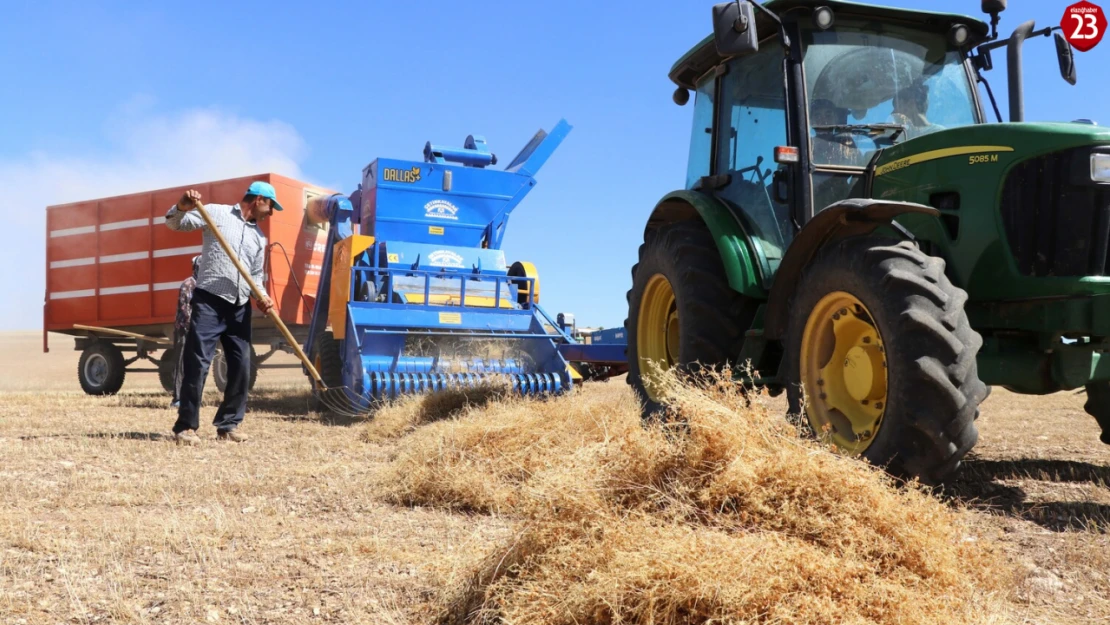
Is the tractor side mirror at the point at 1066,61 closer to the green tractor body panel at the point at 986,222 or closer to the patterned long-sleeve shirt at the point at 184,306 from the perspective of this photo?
the green tractor body panel at the point at 986,222

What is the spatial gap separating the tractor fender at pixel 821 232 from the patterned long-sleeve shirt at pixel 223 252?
3.56 meters

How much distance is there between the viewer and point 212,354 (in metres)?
6.07

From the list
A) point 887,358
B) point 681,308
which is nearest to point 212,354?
point 681,308

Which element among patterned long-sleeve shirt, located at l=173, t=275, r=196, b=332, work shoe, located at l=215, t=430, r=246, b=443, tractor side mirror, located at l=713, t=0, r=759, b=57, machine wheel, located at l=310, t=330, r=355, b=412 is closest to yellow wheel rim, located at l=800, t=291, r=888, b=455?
tractor side mirror, located at l=713, t=0, r=759, b=57

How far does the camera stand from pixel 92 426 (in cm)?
683

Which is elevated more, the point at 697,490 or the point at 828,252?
the point at 828,252

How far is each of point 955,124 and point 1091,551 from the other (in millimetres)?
2543

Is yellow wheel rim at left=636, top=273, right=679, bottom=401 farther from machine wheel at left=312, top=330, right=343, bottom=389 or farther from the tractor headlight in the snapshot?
machine wheel at left=312, top=330, right=343, bottom=389

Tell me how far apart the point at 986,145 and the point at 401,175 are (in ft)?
21.9

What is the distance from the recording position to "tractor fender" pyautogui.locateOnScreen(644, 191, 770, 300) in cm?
459

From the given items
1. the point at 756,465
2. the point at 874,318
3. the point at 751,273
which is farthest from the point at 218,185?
the point at 756,465

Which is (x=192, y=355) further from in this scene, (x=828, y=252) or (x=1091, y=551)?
(x=1091, y=551)

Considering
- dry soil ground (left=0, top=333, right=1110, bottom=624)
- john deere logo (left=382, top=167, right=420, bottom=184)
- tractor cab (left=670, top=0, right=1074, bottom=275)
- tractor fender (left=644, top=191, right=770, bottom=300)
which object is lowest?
dry soil ground (left=0, top=333, right=1110, bottom=624)
